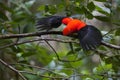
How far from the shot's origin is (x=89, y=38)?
3.07ft

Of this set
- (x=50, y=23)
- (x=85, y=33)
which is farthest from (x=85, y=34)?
(x=50, y=23)

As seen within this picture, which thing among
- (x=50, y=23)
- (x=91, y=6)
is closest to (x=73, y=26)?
(x=50, y=23)

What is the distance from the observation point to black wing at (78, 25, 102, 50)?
3.05ft

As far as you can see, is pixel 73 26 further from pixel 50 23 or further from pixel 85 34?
pixel 50 23

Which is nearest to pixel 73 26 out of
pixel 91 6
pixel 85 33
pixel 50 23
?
pixel 85 33

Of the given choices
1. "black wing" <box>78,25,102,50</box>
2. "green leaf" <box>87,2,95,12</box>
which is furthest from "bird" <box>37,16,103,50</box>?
"green leaf" <box>87,2,95,12</box>

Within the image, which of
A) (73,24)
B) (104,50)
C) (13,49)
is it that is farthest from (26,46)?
(73,24)

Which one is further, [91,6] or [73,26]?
[91,6]

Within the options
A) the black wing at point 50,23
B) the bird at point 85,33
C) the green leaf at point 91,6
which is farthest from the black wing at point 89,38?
the green leaf at point 91,6

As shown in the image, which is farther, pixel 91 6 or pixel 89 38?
pixel 91 6

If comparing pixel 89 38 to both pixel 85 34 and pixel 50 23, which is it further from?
pixel 50 23

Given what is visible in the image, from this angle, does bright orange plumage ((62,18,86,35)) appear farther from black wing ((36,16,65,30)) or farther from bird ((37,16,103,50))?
black wing ((36,16,65,30))

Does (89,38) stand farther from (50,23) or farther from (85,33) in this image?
(50,23)

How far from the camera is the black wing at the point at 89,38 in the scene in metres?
0.93
